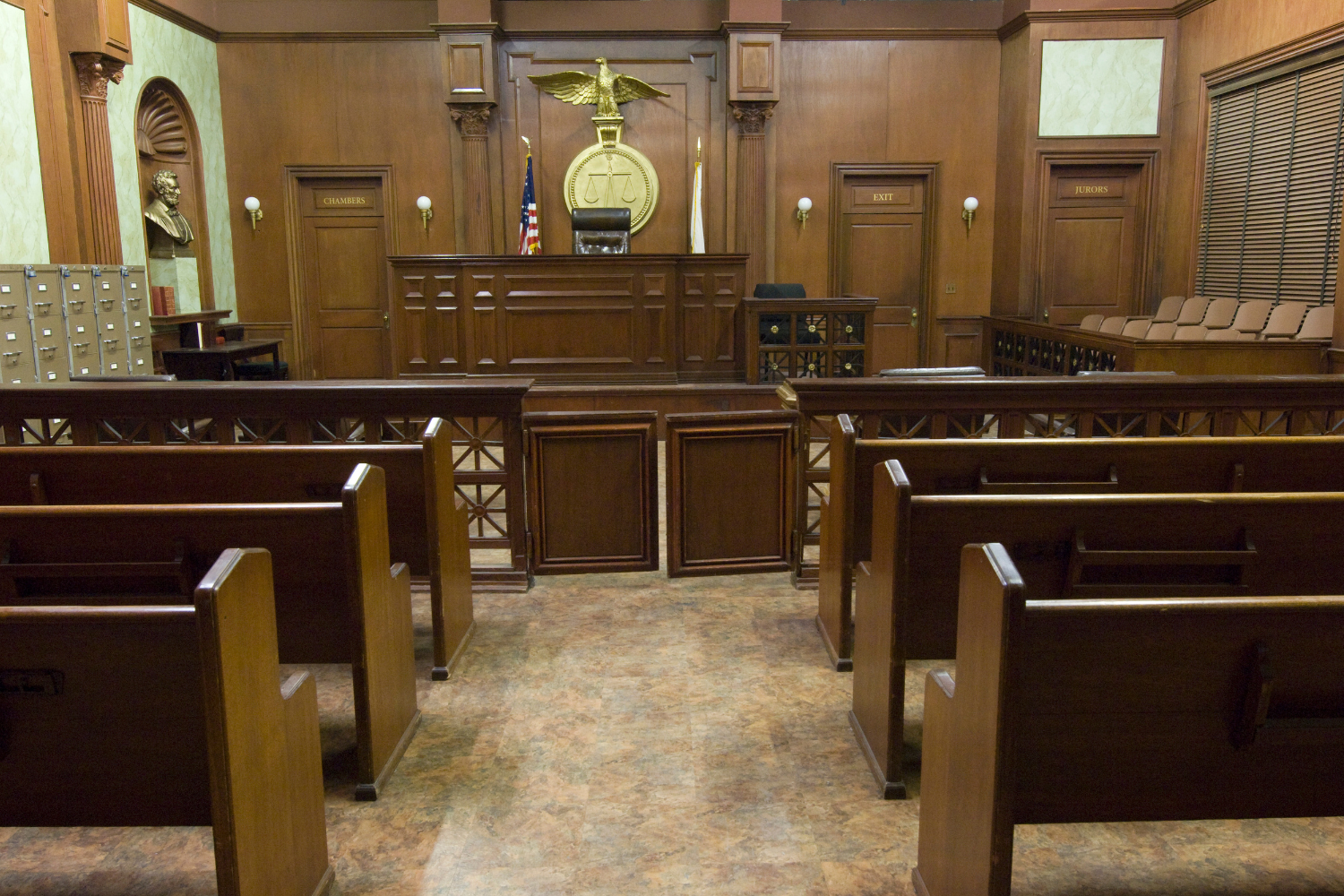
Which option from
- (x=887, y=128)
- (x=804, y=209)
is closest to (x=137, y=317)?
(x=804, y=209)

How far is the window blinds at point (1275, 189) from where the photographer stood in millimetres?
7051

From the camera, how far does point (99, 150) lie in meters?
7.50

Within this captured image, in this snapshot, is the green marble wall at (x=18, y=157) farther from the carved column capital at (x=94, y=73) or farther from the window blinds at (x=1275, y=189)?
the window blinds at (x=1275, y=189)

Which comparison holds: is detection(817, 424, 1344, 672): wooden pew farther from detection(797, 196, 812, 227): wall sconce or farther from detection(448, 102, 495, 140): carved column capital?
detection(448, 102, 495, 140): carved column capital

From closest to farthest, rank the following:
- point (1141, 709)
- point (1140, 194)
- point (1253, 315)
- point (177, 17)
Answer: point (1141, 709), point (1253, 315), point (177, 17), point (1140, 194)

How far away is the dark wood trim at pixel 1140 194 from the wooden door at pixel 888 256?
1133 mm

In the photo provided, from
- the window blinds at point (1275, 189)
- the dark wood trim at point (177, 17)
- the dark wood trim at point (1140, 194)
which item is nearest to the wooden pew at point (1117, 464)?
the window blinds at point (1275, 189)

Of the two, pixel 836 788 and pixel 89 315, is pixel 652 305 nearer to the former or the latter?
pixel 89 315

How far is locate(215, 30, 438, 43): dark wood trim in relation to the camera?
9.53m

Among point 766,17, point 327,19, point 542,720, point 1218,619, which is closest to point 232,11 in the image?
point 327,19

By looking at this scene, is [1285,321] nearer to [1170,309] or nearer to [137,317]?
[1170,309]

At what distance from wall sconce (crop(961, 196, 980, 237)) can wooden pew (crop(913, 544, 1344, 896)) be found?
880cm

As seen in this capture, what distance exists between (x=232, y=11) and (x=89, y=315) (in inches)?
162

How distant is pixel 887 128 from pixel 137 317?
7.04 meters
